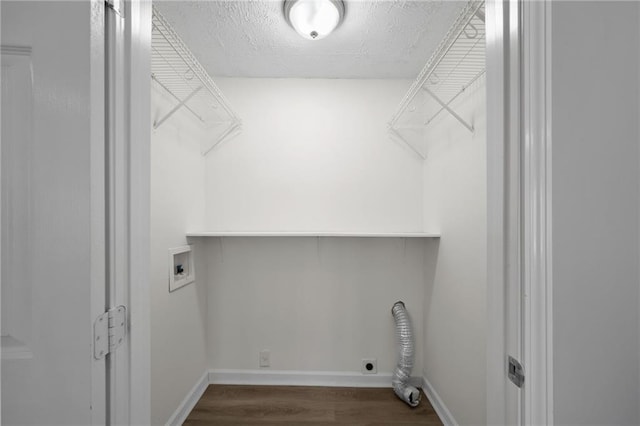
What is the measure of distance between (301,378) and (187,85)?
230 centimetres

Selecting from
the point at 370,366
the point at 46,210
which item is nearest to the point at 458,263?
the point at 370,366

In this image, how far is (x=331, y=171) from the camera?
2.53m

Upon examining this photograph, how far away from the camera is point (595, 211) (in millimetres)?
625

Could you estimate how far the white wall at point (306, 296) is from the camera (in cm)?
252

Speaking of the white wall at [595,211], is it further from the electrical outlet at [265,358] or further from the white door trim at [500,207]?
the electrical outlet at [265,358]

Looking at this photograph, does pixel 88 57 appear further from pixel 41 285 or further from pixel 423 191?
pixel 423 191

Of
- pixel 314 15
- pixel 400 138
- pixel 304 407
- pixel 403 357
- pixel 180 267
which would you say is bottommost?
pixel 304 407

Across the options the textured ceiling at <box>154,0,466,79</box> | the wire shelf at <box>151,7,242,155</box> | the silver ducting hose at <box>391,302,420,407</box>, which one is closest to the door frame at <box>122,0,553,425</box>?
the wire shelf at <box>151,7,242,155</box>

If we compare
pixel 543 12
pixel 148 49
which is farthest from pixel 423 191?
pixel 148 49

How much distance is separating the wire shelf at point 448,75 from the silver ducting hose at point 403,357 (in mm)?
1265

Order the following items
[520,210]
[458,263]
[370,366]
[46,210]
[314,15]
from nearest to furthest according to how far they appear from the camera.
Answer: [46,210] < [520,210] < [314,15] < [458,263] < [370,366]

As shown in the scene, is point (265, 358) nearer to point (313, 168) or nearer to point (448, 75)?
point (313, 168)

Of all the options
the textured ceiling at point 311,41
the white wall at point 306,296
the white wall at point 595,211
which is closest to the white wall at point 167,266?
the white wall at point 306,296

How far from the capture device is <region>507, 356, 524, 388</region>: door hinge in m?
0.65
